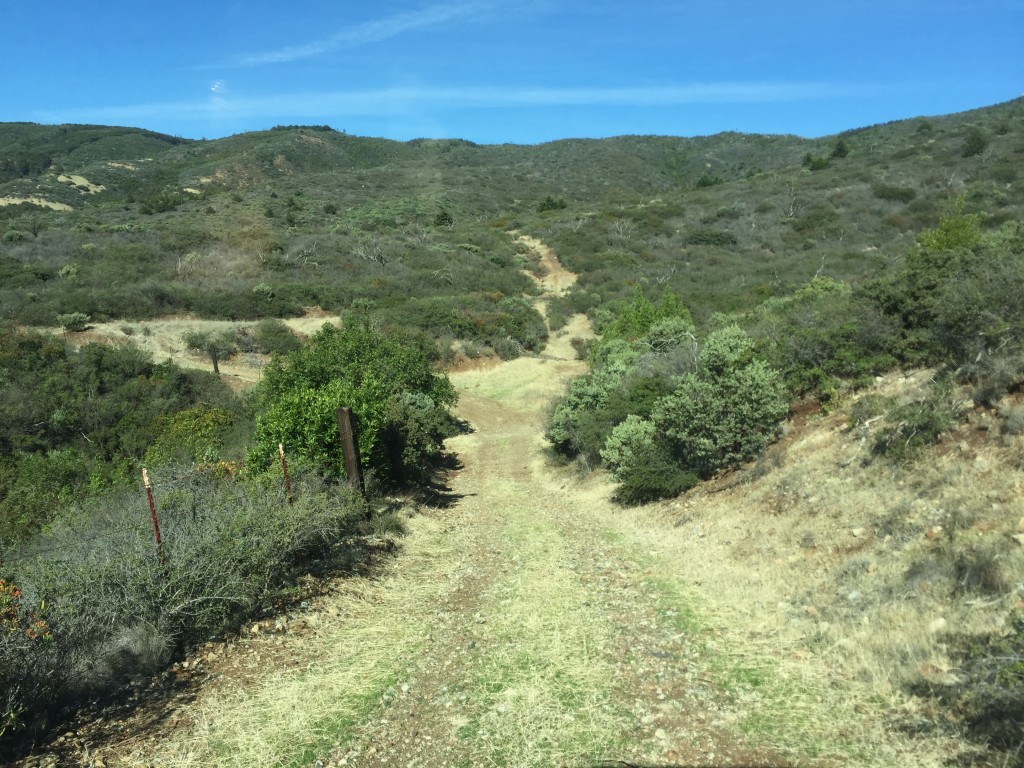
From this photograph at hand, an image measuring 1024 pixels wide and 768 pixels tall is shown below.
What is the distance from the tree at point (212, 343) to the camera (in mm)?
28844

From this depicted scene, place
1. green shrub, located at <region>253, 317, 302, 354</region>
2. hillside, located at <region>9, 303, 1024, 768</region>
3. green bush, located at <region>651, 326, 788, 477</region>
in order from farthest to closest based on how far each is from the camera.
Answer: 1. green shrub, located at <region>253, 317, 302, 354</region>
2. green bush, located at <region>651, 326, 788, 477</region>
3. hillside, located at <region>9, 303, 1024, 768</region>

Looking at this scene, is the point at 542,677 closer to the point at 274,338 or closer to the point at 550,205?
the point at 274,338

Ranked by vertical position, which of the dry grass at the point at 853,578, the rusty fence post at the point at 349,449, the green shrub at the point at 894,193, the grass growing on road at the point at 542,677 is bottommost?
the grass growing on road at the point at 542,677

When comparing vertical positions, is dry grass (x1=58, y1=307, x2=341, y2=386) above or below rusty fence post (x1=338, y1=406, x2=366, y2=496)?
above

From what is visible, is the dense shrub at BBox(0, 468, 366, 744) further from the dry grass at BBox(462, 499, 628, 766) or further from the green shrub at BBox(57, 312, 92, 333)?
the green shrub at BBox(57, 312, 92, 333)

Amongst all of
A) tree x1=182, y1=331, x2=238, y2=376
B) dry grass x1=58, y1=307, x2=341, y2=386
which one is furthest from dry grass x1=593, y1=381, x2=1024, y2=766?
tree x1=182, y1=331, x2=238, y2=376

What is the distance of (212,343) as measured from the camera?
28906mm

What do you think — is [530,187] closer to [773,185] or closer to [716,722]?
[773,185]

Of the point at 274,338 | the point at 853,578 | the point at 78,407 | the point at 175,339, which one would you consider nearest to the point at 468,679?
the point at 853,578

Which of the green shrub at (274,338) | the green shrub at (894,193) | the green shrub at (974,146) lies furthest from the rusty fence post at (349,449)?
the green shrub at (974,146)

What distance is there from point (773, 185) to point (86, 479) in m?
65.3

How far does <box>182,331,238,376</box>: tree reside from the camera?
94.6ft

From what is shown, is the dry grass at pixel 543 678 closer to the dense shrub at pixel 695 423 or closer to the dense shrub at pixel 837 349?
the dense shrub at pixel 695 423

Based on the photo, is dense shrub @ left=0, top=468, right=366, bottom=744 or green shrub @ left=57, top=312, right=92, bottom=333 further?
green shrub @ left=57, top=312, right=92, bottom=333
